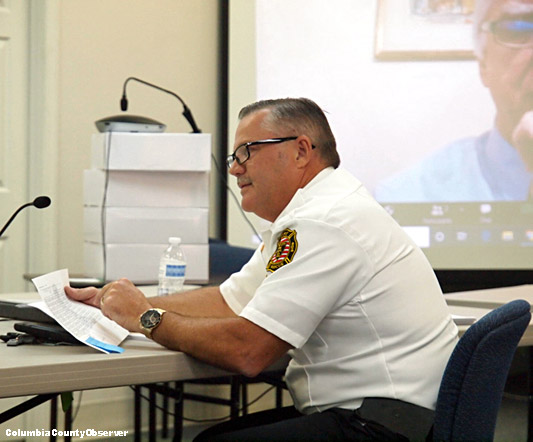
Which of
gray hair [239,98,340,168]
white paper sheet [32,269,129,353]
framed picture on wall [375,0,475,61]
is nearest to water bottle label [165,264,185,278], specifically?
white paper sheet [32,269,129,353]

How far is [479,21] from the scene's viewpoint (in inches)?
151

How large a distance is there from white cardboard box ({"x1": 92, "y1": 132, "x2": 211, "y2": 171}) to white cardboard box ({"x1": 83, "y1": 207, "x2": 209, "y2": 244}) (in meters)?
0.15

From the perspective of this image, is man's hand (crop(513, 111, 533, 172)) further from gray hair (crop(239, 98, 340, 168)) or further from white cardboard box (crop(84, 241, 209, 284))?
gray hair (crop(239, 98, 340, 168))

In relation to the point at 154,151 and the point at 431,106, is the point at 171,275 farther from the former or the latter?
the point at 431,106

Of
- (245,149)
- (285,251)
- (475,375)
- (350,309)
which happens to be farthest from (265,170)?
(475,375)

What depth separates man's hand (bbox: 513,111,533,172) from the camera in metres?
3.83

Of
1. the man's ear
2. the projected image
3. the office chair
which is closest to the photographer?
the office chair

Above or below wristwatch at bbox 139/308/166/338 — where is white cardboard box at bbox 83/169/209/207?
above

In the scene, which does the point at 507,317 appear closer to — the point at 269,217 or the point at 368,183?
the point at 269,217

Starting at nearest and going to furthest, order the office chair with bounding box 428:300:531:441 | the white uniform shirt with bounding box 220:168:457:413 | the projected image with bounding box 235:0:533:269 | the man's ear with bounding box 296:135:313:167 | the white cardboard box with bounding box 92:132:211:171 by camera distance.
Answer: the office chair with bounding box 428:300:531:441 → the white uniform shirt with bounding box 220:168:457:413 → the man's ear with bounding box 296:135:313:167 → the white cardboard box with bounding box 92:132:211:171 → the projected image with bounding box 235:0:533:269

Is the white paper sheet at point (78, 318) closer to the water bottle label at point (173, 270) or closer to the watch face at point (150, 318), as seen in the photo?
the watch face at point (150, 318)

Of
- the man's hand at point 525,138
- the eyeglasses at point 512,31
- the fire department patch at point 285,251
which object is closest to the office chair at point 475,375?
the fire department patch at point 285,251

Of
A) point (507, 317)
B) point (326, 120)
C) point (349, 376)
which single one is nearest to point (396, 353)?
point (349, 376)

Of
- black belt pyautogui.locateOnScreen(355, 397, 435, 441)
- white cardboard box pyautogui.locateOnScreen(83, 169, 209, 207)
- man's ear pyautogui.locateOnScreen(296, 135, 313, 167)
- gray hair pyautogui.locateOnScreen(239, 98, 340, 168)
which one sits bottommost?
black belt pyautogui.locateOnScreen(355, 397, 435, 441)
